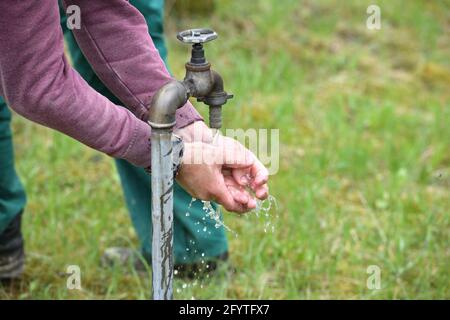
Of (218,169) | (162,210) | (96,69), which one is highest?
(96,69)

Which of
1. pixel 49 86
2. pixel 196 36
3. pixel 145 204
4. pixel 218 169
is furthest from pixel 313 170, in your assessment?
pixel 49 86

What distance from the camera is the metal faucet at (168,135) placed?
4.53ft

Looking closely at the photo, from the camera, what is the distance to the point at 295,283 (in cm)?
234

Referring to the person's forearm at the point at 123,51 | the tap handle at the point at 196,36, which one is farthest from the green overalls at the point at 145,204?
the tap handle at the point at 196,36

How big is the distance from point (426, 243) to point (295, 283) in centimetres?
Result: 52

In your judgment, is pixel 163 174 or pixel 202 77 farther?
pixel 202 77

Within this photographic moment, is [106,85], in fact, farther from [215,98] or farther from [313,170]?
[313,170]

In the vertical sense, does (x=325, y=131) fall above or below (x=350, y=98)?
below

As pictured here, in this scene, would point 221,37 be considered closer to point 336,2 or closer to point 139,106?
point 336,2

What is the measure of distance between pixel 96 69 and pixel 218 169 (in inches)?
14.1

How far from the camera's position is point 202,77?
1.51 meters

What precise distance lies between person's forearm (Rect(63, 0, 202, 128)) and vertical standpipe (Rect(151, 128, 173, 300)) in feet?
0.62

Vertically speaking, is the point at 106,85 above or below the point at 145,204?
above
